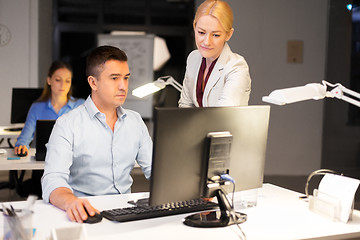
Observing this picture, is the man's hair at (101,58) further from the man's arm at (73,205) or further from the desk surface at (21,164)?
the desk surface at (21,164)

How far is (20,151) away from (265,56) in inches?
141

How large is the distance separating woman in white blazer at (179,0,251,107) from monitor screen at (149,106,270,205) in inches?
20.6

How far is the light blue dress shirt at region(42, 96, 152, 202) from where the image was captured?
2.14 m

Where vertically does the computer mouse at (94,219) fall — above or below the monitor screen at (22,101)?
below

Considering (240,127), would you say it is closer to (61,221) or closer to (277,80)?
(61,221)

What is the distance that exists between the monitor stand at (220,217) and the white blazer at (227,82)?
2.14 feet

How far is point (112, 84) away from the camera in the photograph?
2.16 metres

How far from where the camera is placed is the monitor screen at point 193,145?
60.5 inches

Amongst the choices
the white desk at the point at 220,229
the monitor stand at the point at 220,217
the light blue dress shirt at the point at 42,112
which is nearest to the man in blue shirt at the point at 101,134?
the white desk at the point at 220,229

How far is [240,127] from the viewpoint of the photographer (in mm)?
1740

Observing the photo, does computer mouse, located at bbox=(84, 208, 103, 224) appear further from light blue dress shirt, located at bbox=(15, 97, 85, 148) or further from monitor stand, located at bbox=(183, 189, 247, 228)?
light blue dress shirt, located at bbox=(15, 97, 85, 148)

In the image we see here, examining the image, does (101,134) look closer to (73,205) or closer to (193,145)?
(73,205)

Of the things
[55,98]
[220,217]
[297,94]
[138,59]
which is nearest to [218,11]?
[297,94]

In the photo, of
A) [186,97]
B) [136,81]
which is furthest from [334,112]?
[186,97]
